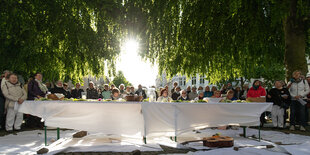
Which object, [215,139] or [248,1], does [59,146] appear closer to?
[215,139]

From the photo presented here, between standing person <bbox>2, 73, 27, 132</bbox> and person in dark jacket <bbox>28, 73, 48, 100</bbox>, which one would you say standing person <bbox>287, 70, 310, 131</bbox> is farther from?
standing person <bbox>2, 73, 27, 132</bbox>

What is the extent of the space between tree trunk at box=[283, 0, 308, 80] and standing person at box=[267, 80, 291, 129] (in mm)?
806

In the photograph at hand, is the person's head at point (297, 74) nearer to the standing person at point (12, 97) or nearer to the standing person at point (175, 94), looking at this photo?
the standing person at point (175, 94)

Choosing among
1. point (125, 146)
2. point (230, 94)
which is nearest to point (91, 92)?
point (230, 94)

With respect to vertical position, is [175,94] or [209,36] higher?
[209,36]

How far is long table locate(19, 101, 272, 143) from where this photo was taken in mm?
5414

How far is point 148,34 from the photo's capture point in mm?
8867

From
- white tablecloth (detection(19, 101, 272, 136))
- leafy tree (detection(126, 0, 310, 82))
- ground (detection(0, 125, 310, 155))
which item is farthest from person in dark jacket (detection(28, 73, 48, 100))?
leafy tree (detection(126, 0, 310, 82))

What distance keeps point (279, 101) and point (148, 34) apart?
4470mm

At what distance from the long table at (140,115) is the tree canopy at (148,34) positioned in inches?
129

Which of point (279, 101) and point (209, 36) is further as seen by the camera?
point (209, 36)

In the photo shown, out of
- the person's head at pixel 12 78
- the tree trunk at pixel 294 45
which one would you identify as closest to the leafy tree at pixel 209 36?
the tree trunk at pixel 294 45

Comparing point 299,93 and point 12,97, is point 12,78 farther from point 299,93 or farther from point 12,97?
point 299,93

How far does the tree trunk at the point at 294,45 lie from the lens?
28.9 ft
